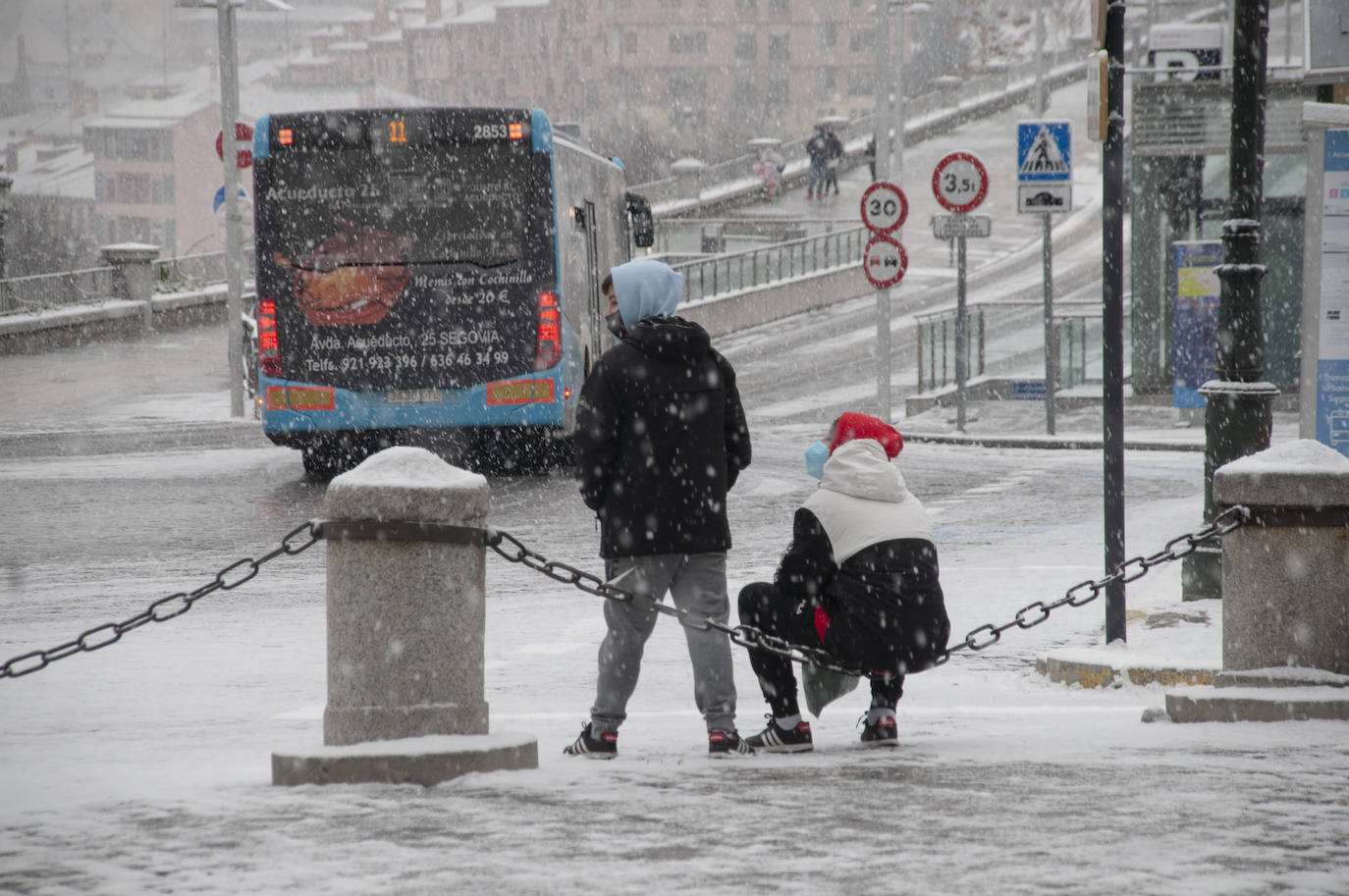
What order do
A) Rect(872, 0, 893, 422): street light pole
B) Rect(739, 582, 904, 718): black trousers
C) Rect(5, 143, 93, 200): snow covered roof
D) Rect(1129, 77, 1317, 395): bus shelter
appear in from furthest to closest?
Rect(5, 143, 93, 200): snow covered roof < Rect(872, 0, 893, 422): street light pole < Rect(1129, 77, 1317, 395): bus shelter < Rect(739, 582, 904, 718): black trousers

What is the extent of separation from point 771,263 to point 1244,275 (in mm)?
28542

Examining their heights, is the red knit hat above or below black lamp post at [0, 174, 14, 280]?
below

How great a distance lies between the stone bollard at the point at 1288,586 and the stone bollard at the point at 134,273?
29.2 metres

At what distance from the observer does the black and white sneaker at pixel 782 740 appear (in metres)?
6.18

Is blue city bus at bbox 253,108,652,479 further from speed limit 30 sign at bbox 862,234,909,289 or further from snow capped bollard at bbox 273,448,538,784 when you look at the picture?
snow capped bollard at bbox 273,448,538,784

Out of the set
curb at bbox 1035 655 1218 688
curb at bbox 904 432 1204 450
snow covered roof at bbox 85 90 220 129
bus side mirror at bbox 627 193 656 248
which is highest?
snow covered roof at bbox 85 90 220 129

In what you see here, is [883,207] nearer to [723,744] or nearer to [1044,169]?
[1044,169]

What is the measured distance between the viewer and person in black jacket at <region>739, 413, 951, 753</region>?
238 inches

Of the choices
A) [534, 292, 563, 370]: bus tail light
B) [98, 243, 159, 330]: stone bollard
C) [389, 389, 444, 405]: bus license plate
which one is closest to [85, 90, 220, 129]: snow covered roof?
[98, 243, 159, 330]: stone bollard

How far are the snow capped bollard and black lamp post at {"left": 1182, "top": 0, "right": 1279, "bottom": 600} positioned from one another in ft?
14.4

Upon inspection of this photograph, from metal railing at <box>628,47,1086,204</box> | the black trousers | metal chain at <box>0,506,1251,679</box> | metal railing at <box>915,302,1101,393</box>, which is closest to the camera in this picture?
metal chain at <box>0,506,1251,679</box>

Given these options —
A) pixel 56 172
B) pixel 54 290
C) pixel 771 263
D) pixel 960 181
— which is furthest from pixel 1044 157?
pixel 56 172

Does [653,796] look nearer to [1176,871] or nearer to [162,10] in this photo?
[1176,871]

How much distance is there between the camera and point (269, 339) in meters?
15.8
